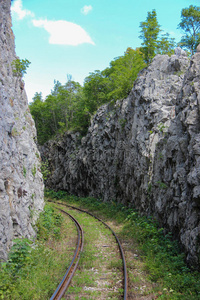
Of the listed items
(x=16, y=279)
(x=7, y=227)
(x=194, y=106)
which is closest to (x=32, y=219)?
(x=7, y=227)

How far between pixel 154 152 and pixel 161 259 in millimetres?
7256

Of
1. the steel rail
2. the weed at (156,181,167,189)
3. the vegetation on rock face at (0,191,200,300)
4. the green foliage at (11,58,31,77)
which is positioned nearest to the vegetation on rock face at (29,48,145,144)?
the green foliage at (11,58,31,77)

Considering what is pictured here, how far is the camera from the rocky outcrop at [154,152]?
903 centimetres

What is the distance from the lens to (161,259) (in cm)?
872

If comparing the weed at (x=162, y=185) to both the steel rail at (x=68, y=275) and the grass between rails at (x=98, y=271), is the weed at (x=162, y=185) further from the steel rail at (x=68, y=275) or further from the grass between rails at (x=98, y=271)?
the steel rail at (x=68, y=275)

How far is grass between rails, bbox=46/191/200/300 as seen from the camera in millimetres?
6617

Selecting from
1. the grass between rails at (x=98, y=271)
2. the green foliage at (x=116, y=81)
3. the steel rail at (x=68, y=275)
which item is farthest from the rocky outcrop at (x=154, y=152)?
the steel rail at (x=68, y=275)

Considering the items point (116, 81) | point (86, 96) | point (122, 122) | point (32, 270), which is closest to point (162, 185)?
point (32, 270)

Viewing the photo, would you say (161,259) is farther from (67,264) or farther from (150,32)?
(150,32)

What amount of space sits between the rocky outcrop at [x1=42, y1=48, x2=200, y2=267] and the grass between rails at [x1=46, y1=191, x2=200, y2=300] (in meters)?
0.52

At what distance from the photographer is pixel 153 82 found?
56.4 feet

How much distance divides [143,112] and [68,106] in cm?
2325

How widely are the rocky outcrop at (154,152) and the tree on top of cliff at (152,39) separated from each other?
4.19m

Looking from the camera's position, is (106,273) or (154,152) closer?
(106,273)
